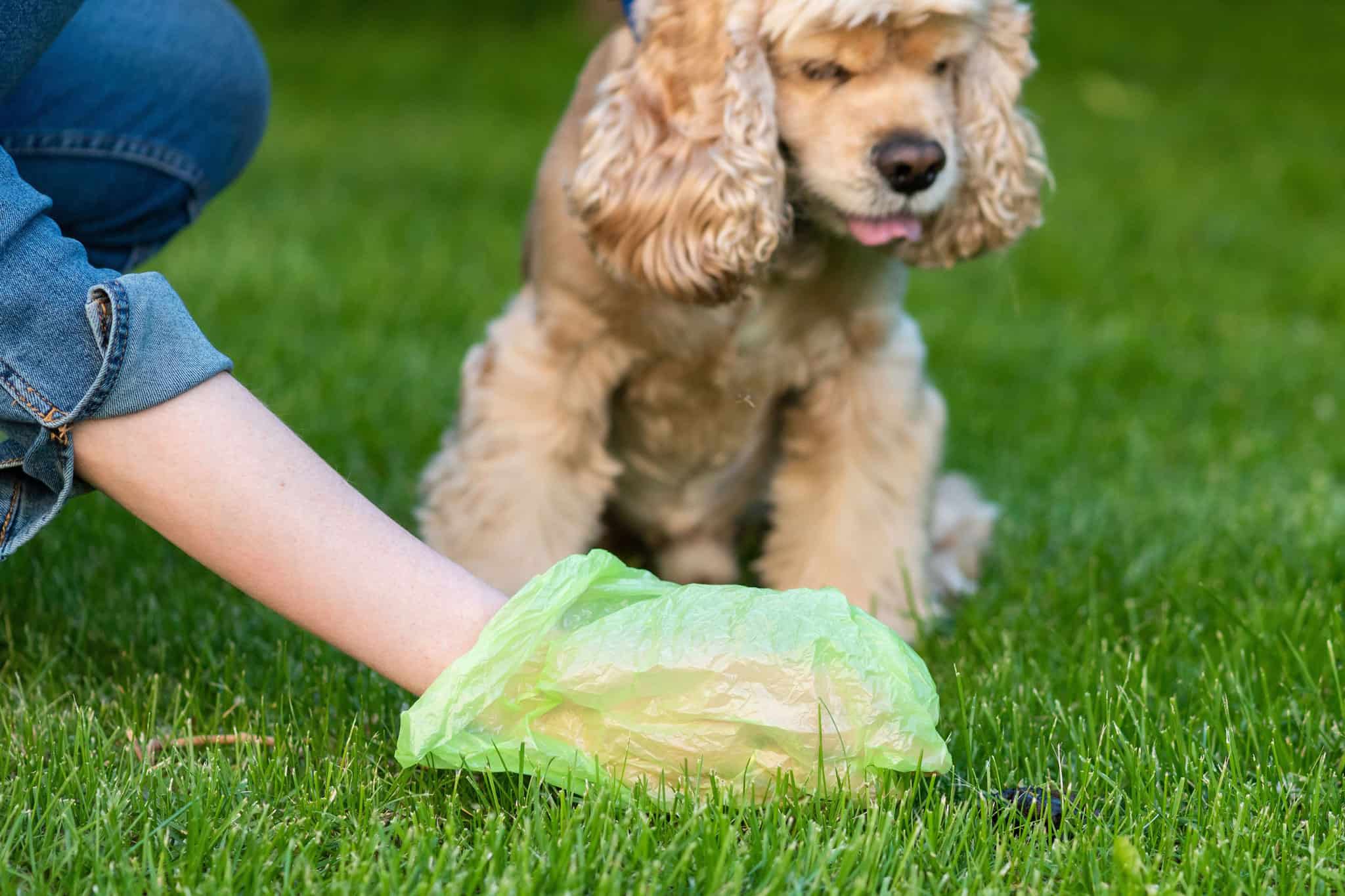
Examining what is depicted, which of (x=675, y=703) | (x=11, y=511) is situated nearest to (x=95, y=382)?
(x=11, y=511)

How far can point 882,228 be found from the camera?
2.28 metres

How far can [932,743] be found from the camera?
155cm

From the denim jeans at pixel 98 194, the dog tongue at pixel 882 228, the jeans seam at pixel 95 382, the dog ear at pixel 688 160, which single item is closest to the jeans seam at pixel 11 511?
→ the denim jeans at pixel 98 194

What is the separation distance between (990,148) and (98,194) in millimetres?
1423

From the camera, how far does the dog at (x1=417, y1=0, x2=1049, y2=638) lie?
88.7 inches

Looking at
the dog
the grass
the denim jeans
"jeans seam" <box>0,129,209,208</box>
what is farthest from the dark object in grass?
"jeans seam" <box>0,129,209,208</box>

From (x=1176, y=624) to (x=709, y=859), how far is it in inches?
43.5

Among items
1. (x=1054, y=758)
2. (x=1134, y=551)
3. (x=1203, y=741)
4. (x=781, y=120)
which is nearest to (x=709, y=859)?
(x=1054, y=758)

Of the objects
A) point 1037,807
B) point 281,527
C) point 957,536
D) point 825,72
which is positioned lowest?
point 957,536

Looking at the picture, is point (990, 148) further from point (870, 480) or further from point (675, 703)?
point (675, 703)

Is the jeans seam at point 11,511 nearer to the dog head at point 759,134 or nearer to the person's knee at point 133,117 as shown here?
the person's knee at point 133,117

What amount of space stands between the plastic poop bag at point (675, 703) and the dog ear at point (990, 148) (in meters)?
1.11

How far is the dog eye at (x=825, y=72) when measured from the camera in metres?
2.25

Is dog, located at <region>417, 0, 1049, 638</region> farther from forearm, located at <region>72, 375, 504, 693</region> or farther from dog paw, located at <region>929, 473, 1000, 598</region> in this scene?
forearm, located at <region>72, 375, 504, 693</region>
